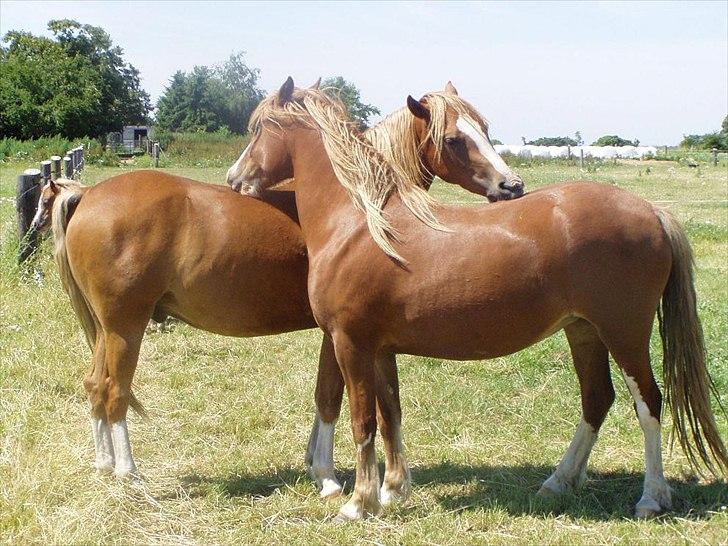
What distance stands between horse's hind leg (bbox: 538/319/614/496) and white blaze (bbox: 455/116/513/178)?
3.04 ft

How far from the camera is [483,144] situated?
12.9 ft

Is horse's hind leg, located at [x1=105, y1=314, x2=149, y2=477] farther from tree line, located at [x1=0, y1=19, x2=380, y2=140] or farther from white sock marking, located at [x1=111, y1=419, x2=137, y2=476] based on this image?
tree line, located at [x1=0, y1=19, x2=380, y2=140]

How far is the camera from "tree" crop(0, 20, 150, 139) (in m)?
46.0

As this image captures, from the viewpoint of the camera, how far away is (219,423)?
513cm

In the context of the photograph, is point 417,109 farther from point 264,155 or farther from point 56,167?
point 56,167

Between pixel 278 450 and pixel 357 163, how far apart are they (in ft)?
6.50

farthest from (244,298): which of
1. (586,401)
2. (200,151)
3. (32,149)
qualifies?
(32,149)

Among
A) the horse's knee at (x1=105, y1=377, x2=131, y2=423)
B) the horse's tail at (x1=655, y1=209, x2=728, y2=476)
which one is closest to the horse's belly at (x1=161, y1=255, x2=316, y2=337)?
the horse's knee at (x1=105, y1=377, x2=131, y2=423)

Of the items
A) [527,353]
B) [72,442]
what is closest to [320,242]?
[72,442]

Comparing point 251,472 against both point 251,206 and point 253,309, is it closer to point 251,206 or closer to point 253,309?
point 253,309

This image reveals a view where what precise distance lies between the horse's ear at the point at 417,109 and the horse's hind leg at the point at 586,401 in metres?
1.39

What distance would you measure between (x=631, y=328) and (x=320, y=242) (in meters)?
1.58

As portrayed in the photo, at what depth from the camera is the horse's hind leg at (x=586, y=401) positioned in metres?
3.98

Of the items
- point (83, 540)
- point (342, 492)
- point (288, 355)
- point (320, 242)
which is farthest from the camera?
point (288, 355)
